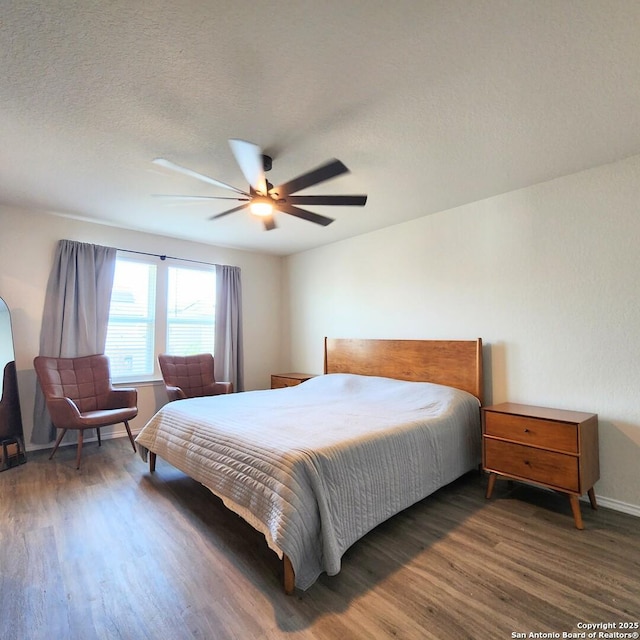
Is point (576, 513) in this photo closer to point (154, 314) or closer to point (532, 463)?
point (532, 463)

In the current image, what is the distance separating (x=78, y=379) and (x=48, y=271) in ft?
3.94

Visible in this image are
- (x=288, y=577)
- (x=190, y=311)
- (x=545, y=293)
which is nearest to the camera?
(x=288, y=577)

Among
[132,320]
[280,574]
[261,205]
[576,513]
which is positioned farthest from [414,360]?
[132,320]

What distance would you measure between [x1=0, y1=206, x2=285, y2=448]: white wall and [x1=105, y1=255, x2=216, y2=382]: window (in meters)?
0.22

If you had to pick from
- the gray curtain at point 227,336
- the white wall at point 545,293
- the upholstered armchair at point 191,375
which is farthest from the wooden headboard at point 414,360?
the upholstered armchair at point 191,375

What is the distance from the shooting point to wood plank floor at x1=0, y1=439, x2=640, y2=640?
56.2 inches

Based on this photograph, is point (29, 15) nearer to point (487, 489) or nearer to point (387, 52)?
point (387, 52)

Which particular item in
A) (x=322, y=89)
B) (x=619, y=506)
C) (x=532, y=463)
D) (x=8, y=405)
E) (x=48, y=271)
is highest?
(x=322, y=89)

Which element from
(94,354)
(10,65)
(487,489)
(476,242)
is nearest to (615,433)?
(487,489)

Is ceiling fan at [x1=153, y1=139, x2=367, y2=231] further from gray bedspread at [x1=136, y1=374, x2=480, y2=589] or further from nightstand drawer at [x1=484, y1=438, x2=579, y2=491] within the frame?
nightstand drawer at [x1=484, y1=438, x2=579, y2=491]

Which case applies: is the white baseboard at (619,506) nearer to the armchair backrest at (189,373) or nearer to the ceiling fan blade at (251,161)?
the ceiling fan blade at (251,161)

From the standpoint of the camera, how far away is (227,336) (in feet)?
15.9

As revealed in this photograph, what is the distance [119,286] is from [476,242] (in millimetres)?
4002

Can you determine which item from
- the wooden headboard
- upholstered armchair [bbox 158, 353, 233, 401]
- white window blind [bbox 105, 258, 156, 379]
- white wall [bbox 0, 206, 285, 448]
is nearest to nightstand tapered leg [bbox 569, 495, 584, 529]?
the wooden headboard
